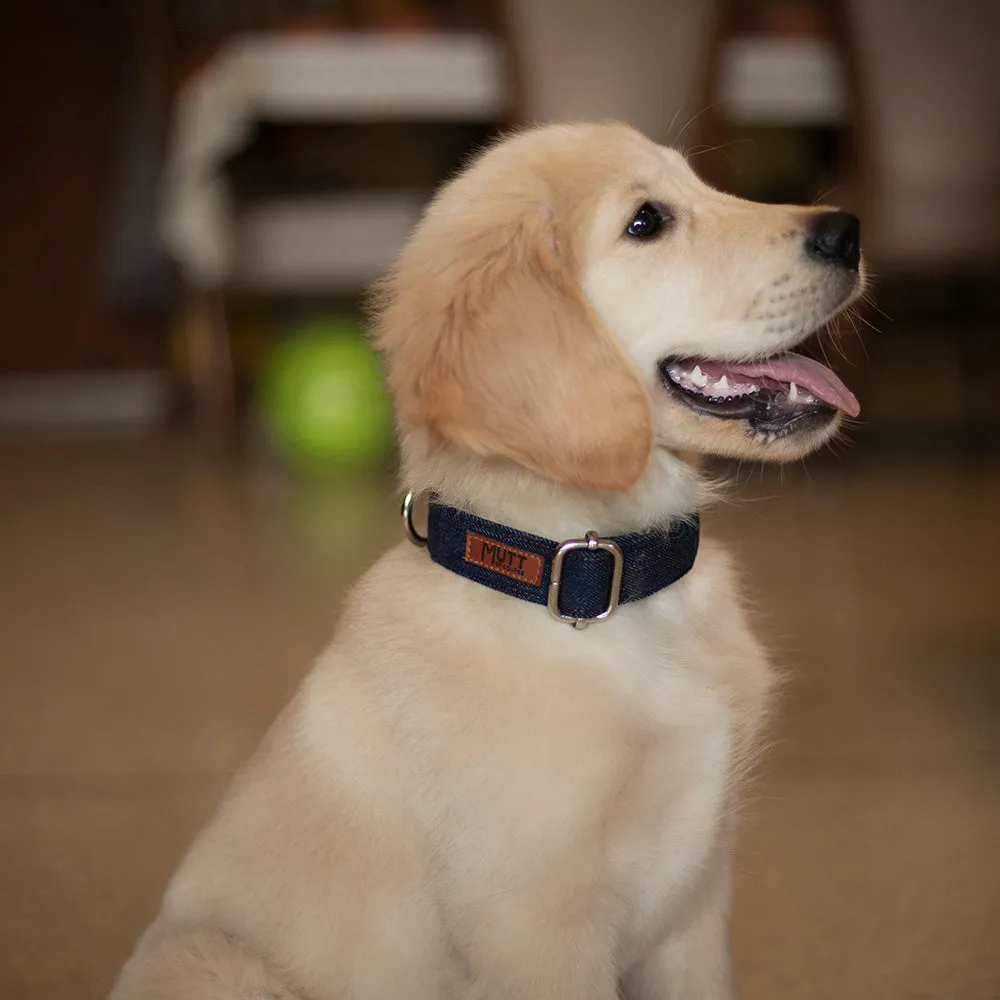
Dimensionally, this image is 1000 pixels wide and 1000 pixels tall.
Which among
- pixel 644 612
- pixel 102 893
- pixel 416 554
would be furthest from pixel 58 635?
pixel 644 612

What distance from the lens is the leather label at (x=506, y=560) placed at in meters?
1.17

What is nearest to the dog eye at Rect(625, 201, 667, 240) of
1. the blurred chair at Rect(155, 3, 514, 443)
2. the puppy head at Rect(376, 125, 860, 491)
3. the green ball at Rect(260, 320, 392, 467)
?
the puppy head at Rect(376, 125, 860, 491)

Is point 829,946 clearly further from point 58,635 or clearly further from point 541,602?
point 58,635

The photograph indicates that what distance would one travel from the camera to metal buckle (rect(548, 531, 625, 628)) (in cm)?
116

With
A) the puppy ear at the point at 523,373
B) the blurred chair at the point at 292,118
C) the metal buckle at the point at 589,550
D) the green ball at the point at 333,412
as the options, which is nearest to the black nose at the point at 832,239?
the puppy ear at the point at 523,373

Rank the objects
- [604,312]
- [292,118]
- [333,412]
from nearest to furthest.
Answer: [604,312], [292,118], [333,412]

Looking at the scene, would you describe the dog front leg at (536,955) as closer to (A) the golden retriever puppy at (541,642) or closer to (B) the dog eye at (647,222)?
(A) the golden retriever puppy at (541,642)

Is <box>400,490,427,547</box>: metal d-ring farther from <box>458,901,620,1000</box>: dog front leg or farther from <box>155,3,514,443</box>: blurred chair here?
<box>155,3,514,443</box>: blurred chair

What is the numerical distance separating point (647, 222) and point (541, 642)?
431 millimetres

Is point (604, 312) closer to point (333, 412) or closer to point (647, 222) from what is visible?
point (647, 222)

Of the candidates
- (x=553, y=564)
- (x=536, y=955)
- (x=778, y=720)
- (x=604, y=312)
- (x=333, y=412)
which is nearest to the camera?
(x=536, y=955)

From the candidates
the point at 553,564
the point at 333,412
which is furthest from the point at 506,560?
the point at 333,412

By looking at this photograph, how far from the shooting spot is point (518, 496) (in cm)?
121

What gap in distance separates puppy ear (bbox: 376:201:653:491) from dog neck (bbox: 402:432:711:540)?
69 mm
